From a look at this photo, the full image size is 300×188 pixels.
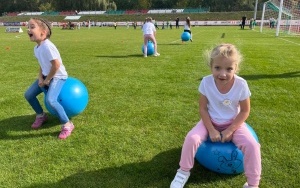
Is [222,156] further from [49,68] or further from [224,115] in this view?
[49,68]

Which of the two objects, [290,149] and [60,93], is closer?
[290,149]

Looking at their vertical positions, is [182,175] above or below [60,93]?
below

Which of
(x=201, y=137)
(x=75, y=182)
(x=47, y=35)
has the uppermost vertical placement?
(x=47, y=35)

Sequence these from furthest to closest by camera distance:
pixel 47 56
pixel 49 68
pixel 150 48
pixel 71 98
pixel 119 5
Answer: pixel 119 5 < pixel 150 48 < pixel 71 98 < pixel 49 68 < pixel 47 56

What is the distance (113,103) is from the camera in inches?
238

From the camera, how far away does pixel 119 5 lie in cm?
9762

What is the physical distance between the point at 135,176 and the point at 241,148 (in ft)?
3.94

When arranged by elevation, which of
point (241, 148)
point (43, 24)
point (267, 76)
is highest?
point (43, 24)

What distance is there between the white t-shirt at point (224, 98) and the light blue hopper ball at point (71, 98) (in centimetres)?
222

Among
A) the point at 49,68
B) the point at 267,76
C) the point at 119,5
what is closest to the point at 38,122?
the point at 49,68

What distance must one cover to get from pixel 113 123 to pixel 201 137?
2176 mm

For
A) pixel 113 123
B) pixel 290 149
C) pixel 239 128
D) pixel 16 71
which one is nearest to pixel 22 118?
pixel 113 123

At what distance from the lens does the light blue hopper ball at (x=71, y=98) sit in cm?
455

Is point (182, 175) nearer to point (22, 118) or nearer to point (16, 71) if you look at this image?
point (22, 118)
